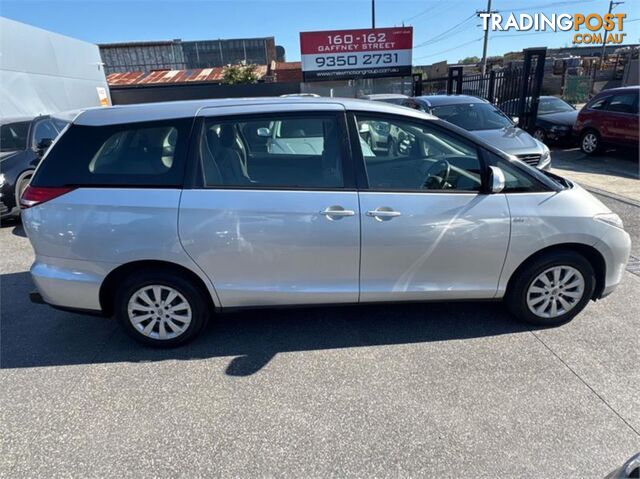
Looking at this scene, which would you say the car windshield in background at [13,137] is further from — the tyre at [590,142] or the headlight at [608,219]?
the tyre at [590,142]

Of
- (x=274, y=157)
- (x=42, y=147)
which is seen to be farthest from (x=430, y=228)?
(x=42, y=147)

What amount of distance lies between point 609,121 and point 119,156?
429 inches

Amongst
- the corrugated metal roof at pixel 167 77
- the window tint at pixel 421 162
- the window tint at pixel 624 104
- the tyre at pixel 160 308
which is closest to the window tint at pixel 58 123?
the tyre at pixel 160 308

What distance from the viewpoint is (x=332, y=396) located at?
8.22ft

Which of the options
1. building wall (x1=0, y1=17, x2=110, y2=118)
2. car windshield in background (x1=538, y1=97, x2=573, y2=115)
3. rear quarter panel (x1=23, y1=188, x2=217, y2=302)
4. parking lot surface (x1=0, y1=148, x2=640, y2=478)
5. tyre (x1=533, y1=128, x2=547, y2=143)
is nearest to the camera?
parking lot surface (x1=0, y1=148, x2=640, y2=478)

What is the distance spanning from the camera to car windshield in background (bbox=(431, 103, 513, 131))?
7639 mm

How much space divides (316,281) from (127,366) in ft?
4.72

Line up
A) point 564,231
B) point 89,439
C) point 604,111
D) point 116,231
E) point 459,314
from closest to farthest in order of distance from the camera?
Result: 1. point 89,439
2. point 116,231
3. point 564,231
4. point 459,314
5. point 604,111

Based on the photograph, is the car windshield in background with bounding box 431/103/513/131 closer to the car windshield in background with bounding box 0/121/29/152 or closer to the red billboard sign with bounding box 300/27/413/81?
the car windshield in background with bounding box 0/121/29/152

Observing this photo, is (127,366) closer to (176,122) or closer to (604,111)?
(176,122)

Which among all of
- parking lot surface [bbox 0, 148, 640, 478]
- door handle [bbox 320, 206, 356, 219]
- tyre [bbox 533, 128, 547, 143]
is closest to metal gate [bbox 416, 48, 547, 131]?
tyre [bbox 533, 128, 547, 143]

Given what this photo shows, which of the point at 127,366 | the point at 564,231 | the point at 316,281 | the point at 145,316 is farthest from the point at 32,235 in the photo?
the point at 564,231

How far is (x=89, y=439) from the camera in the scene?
223 cm

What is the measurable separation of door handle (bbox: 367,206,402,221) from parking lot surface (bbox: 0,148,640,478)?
0.95 metres
